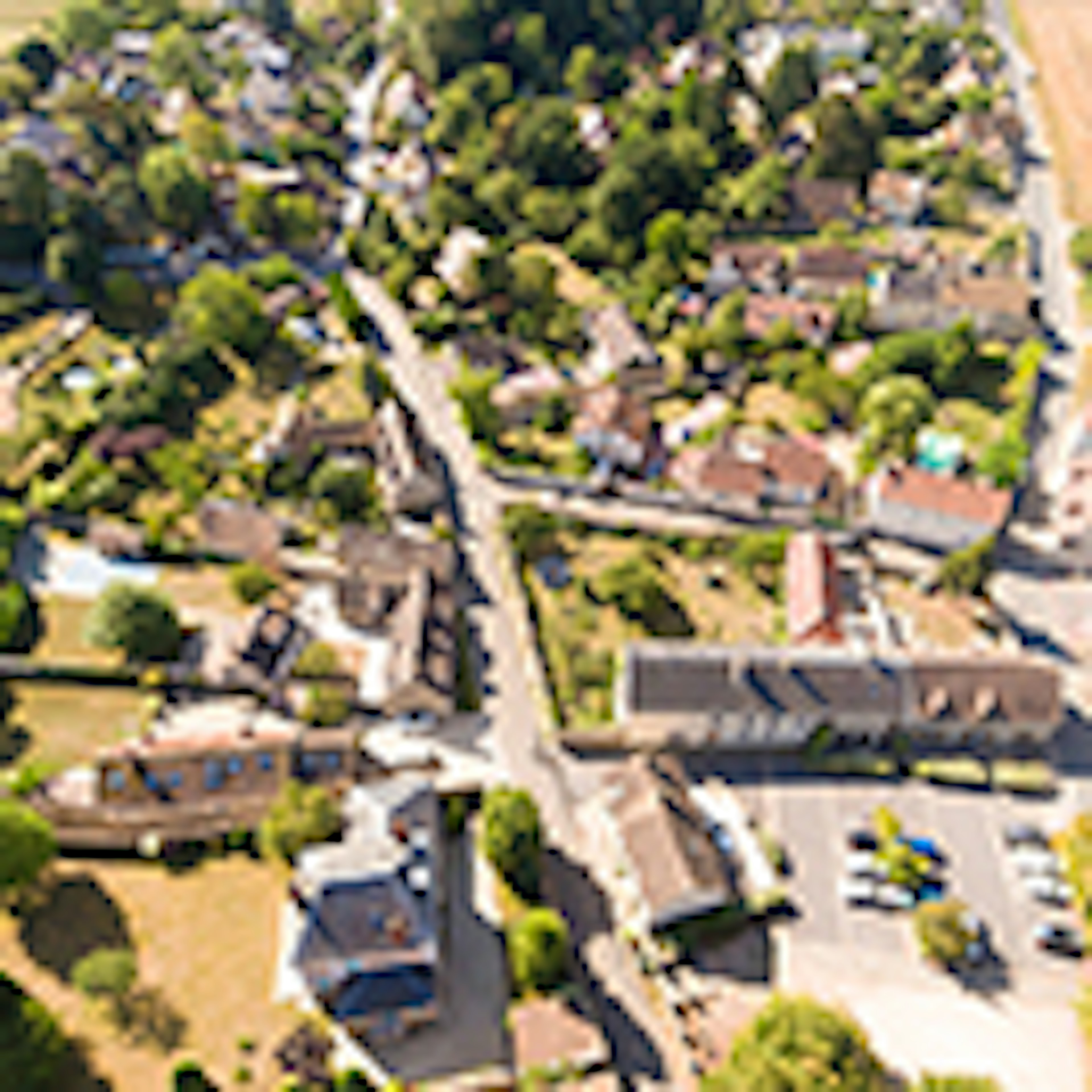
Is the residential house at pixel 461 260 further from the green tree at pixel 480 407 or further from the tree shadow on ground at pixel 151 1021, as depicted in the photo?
the tree shadow on ground at pixel 151 1021

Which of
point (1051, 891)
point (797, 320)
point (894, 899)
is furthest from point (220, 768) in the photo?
point (797, 320)

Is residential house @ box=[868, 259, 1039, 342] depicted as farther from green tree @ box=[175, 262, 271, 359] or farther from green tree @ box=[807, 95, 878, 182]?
green tree @ box=[175, 262, 271, 359]

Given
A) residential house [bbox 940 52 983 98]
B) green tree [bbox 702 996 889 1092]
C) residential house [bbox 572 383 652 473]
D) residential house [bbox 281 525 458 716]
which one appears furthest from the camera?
residential house [bbox 940 52 983 98]

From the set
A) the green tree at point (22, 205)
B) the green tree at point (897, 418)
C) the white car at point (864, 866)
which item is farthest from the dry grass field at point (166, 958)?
the green tree at point (22, 205)

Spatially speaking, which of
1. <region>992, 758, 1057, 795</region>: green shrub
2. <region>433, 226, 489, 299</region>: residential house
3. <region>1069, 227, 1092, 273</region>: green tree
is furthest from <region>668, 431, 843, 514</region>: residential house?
<region>1069, 227, 1092, 273</region>: green tree

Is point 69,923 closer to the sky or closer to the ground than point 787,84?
closer to the ground

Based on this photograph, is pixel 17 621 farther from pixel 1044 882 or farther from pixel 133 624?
pixel 1044 882

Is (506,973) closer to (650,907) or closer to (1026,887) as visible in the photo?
(650,907)
